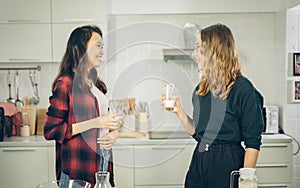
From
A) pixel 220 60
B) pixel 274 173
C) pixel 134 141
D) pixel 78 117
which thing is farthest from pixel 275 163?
pixel 78 117

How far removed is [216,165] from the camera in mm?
2234

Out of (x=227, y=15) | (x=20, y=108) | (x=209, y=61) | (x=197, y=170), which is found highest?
(x=227, y=15)

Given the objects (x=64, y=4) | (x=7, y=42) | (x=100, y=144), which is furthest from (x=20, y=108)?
(x=100, y=144)

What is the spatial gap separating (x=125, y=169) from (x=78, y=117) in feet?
3.76

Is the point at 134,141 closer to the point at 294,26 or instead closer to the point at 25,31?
the point at 25,31

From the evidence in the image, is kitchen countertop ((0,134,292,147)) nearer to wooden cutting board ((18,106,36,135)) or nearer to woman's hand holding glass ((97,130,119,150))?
wooden cutting board ((18,106,36,135))

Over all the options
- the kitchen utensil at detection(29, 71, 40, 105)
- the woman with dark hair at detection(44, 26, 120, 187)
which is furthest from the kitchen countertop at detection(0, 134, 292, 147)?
the woman with dark hair at detection(44, 26, 120, 187)

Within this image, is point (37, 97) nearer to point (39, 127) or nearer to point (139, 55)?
point (39, 127)

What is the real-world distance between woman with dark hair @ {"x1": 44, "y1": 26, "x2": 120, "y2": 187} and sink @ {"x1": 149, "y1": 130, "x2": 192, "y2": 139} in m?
1.15

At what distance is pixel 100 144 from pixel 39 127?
147 cm

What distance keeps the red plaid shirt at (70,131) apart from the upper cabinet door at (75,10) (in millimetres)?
1267

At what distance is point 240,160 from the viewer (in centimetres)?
223

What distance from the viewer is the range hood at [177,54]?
11.7ft

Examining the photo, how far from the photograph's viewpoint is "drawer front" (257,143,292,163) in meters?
3.32
